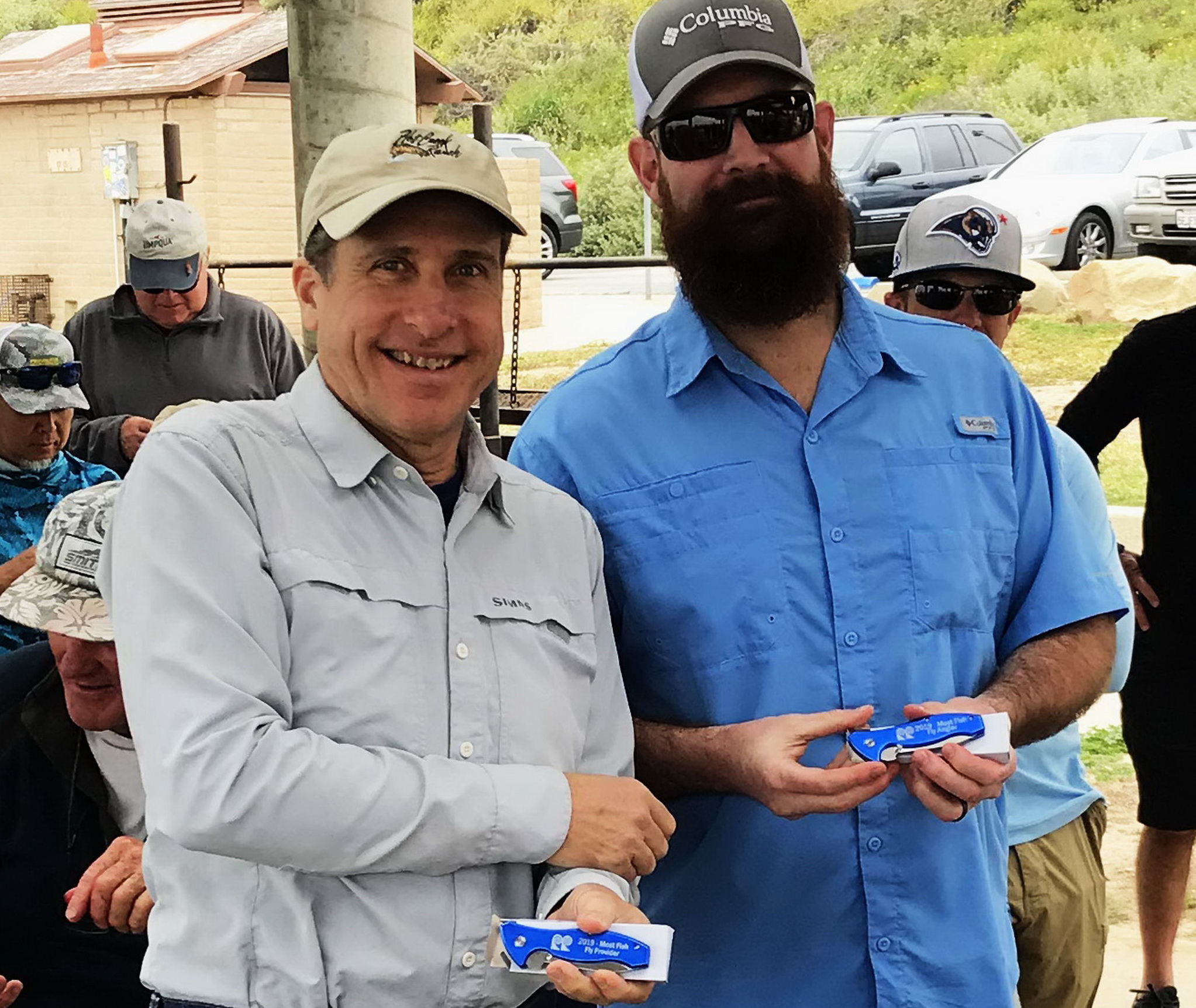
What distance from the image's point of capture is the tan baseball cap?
6.37ft

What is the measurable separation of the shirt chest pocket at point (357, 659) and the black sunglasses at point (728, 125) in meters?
0.89

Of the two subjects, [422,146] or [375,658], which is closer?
[375,658]

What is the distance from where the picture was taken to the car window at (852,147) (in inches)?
686

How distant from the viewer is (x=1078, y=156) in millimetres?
16797

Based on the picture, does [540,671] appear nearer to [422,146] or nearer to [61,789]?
[422,146]

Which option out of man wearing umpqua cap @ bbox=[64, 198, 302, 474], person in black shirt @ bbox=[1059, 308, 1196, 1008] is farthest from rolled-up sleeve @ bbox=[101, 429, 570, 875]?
man wearing umpqua cap @ bbox=[64, 198, 302, 474]

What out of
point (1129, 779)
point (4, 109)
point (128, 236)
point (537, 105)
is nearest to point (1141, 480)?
point (1129, 779)

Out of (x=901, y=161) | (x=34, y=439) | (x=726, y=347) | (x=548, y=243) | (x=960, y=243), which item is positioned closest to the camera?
(x=726, y=347)

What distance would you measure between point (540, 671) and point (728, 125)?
0.91 meters

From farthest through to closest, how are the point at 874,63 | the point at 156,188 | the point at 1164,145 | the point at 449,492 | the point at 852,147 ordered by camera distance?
the point at 874,63 < the point at 156,188 < the point at 852,147 < the point at 1164,145 < the point at 449,492

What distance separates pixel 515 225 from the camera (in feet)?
6.88

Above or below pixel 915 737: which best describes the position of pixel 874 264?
below

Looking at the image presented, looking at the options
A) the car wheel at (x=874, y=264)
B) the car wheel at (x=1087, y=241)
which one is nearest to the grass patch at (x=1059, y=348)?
the car wheel at (x=1087, y=241)

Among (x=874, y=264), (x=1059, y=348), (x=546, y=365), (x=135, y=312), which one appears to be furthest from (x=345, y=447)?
(x=874, y=264)
